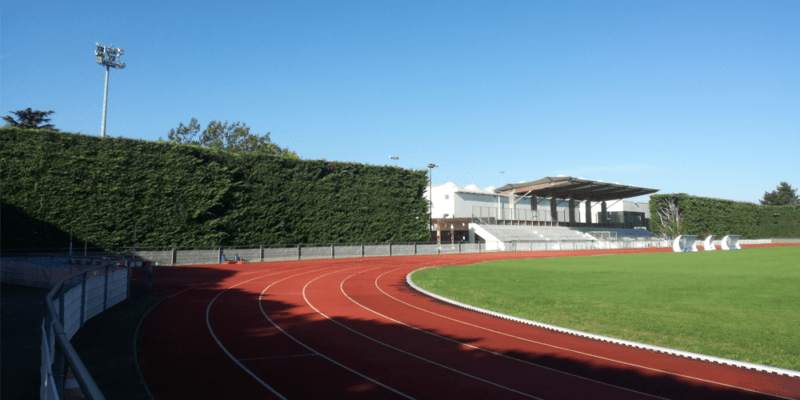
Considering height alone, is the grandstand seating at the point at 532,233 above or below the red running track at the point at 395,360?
above

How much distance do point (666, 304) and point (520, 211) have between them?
64.6m

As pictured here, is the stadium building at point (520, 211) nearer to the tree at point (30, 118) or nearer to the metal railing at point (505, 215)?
the metal railing at point (505, 215)

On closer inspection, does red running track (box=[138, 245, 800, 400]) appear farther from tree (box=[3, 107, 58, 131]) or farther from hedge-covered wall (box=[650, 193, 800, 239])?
hedge-covered wall (box=[650, 193, 800, 239])

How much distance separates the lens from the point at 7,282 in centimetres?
2128

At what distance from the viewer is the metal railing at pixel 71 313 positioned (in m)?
3.27

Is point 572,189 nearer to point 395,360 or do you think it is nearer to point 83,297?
point 395,360

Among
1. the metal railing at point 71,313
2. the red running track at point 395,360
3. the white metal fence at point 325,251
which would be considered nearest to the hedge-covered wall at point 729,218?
the white metal fence at point 325,251

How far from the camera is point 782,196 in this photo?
12094 centimetres

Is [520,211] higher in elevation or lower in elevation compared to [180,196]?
higher

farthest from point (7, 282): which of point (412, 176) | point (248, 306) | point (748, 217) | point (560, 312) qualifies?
point (748, 217)

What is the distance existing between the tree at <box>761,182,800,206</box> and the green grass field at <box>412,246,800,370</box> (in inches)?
4771

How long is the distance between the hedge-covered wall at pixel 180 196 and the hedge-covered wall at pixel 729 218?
180 ft

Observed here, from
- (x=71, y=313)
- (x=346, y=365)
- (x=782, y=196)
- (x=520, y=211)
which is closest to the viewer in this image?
(x=346, y=365)

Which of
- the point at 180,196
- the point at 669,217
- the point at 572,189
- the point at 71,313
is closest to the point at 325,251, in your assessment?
the point at 180,196
